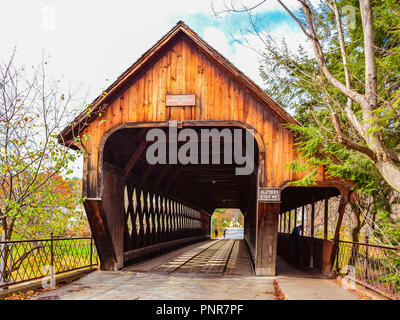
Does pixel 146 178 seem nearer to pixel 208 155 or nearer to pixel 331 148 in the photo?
pixel 208 155

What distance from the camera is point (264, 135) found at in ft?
31.7

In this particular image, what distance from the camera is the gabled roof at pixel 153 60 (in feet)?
30.8

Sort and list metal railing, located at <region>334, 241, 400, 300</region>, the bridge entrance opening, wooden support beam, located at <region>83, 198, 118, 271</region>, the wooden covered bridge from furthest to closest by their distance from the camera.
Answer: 1. the bridge entrance opening
2. wooden support beam, located at <region>83, 198, 118, 271</region>
3. the wooden covered bridge
4. metal railing, located at <region>334, 241, 400, 300</region>

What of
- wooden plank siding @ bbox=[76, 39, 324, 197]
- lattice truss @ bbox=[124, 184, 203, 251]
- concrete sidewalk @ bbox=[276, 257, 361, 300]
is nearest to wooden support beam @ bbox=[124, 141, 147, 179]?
lattice truss @ bbox=[124, 184, 203, 251]

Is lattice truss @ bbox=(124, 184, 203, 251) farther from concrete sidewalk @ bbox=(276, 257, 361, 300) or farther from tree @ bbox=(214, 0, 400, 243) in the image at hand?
tree @ bbox=(214, 0, 400, 243)

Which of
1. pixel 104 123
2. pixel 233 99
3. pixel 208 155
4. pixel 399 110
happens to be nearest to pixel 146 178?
pixel 208 155

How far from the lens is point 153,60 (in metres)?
10.1

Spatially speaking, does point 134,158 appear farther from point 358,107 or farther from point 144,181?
point 358,107

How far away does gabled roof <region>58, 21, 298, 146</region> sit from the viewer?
9.40 m

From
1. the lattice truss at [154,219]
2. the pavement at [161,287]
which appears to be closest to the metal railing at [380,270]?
the pavement at [161,287]

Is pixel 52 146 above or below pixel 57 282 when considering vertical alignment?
above

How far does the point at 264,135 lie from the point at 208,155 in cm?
573

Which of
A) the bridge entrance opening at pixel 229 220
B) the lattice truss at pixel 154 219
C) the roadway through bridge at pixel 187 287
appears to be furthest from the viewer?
the bridge entrance opening at pixel 229 220

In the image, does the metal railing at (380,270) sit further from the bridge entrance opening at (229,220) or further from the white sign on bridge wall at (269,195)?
the bridge entrance opening at (229,220)
